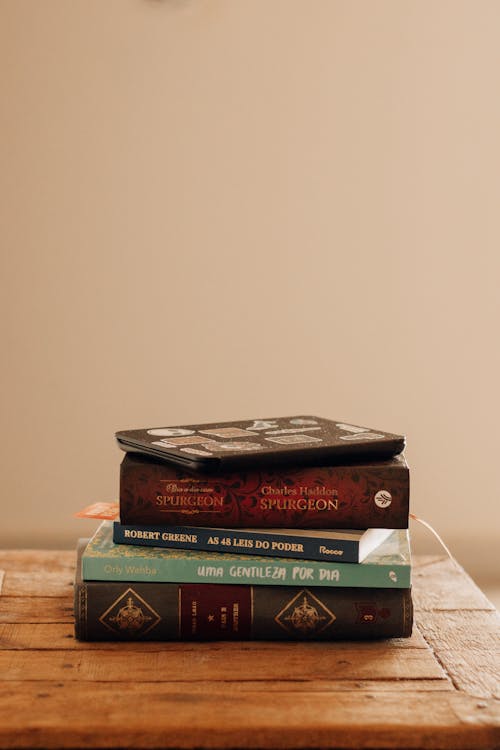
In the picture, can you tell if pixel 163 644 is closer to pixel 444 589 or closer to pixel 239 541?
pixel 239 541

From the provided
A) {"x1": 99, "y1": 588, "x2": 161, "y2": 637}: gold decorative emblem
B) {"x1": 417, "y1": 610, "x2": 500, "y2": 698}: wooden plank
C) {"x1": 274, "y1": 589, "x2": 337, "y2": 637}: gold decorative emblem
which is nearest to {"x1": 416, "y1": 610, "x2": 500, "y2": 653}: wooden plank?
{"x1": 417, "y1": 610, "x2": 500, "y2": 698}: wooden plank

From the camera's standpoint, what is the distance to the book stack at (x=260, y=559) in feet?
2.82

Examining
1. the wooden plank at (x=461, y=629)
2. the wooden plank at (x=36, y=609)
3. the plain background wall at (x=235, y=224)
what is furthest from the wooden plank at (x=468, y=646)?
the plain background wall at (x=235, y=224)

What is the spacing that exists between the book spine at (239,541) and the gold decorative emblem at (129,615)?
0.18ft

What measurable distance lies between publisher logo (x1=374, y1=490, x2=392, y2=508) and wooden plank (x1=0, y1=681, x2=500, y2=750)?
18 centimetres

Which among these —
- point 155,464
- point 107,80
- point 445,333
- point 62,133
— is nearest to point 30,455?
point 62,133

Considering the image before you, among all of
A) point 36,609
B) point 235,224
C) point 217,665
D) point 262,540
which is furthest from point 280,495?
point 235,224

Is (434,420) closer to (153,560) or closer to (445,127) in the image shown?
(445,127)

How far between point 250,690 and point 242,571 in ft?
0.44

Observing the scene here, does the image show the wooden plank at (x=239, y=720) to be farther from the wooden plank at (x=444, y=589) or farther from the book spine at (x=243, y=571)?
the wooden plank at (x=444, y=589)

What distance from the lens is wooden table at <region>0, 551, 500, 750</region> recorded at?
2.23 feet

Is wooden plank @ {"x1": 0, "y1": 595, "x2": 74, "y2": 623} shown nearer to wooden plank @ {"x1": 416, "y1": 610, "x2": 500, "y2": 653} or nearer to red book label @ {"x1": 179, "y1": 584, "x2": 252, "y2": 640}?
red book label @ {"x1": 179, "y1": 584, "x2": 252, "y2": 640}

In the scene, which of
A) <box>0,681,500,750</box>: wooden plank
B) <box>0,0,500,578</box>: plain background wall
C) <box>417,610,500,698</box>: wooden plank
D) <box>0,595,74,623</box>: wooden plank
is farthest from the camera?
<box>0,0,500,578</box>: plain background wall

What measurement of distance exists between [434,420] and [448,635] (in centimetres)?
106
